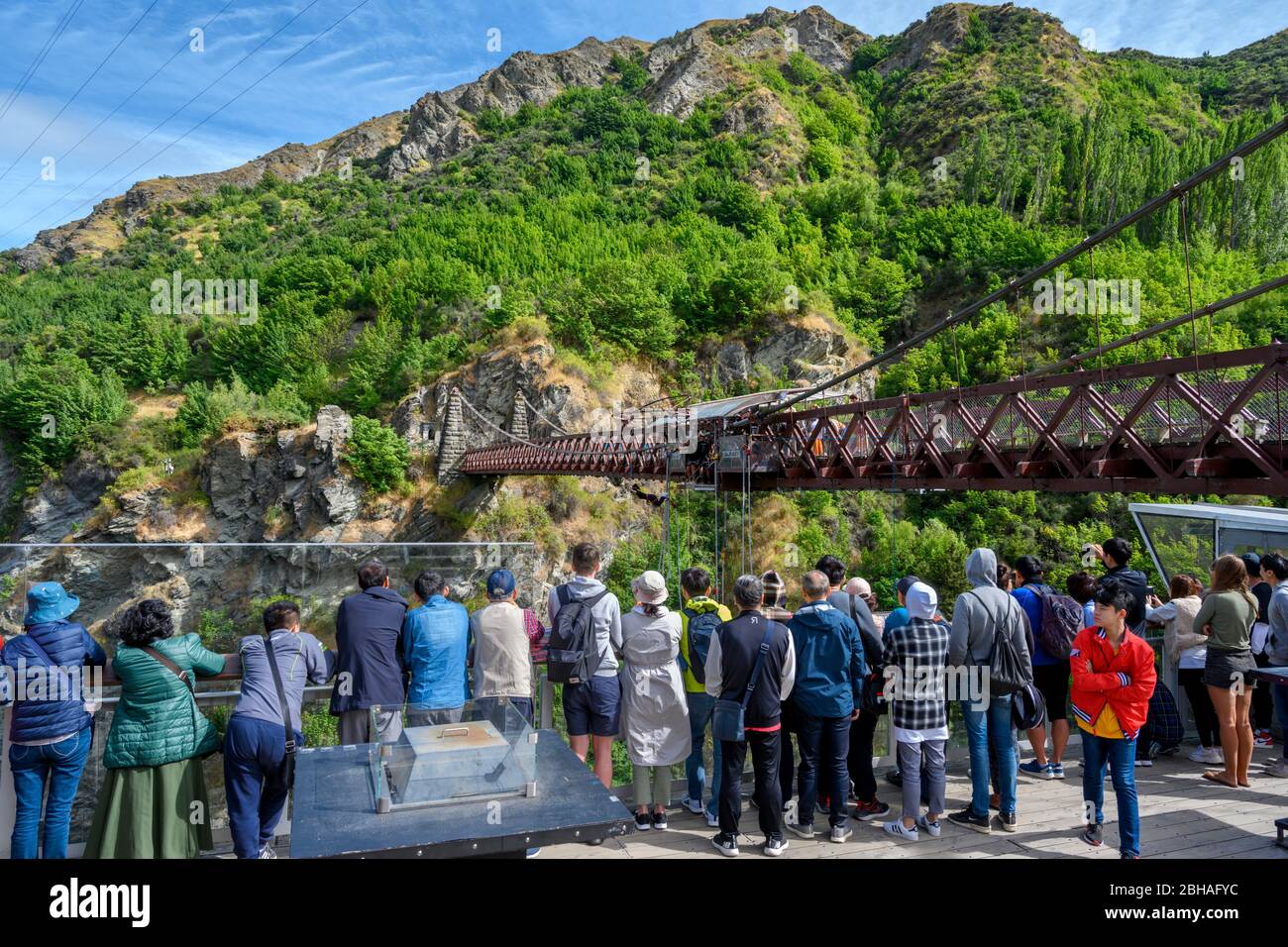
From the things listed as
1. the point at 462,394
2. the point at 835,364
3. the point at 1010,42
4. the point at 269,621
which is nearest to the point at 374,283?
the point at 462,394

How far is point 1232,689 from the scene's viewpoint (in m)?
4.30

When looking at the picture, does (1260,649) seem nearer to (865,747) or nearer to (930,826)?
(930,826)

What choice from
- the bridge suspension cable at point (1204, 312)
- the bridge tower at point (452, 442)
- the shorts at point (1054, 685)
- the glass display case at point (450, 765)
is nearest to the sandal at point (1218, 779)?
the shorts at point (1054, 685)

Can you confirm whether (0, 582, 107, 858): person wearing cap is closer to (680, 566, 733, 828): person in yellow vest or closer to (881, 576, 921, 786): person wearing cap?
(680, 566, 733, 828): person in yellow vest

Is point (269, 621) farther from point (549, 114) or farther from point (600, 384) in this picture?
point (549, 114)

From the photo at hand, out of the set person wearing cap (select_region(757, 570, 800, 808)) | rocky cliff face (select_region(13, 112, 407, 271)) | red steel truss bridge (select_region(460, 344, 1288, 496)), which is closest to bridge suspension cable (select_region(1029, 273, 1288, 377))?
red steel truss bridge (select_region(460, 344, 1288, 496))

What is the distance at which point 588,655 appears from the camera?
3.85m

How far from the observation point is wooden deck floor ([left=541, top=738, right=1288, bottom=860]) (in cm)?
350

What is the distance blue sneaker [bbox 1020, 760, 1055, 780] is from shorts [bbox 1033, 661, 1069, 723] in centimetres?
28

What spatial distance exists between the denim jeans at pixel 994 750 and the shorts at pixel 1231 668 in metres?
1.59

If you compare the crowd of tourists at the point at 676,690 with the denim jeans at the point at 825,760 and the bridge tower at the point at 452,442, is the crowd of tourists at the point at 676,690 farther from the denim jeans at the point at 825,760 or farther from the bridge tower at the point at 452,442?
the bridge tower at the point at 452,442

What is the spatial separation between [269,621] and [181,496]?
2636 centimetres

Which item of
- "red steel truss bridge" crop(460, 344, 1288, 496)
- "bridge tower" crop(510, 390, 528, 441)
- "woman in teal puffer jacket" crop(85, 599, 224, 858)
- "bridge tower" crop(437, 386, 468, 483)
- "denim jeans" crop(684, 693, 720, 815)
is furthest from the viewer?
"bridge tower" crop(510, 390, 528, 441)

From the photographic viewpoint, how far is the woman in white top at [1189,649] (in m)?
4.87
